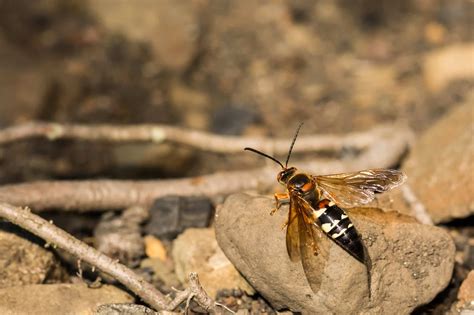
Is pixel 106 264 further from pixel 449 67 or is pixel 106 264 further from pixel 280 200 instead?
pixel 449 67

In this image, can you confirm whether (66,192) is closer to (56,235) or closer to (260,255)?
(56,235)

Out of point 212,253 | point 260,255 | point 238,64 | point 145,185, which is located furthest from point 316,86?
point 260,255

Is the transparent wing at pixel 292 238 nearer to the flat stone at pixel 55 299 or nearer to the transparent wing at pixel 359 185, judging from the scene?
the transparent wing at pixel 359 185

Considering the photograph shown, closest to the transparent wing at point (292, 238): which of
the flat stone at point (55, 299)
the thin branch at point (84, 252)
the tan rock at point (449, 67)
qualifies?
the thin branch at point (84, 252)

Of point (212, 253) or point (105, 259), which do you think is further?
point (212, 253)

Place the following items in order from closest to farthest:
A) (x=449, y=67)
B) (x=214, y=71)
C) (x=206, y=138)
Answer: (x=206, y=138) < (x=449, y=67) < (x=214, y=71)

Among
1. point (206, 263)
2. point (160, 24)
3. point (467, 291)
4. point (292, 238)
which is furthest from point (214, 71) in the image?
point (467, 291)
